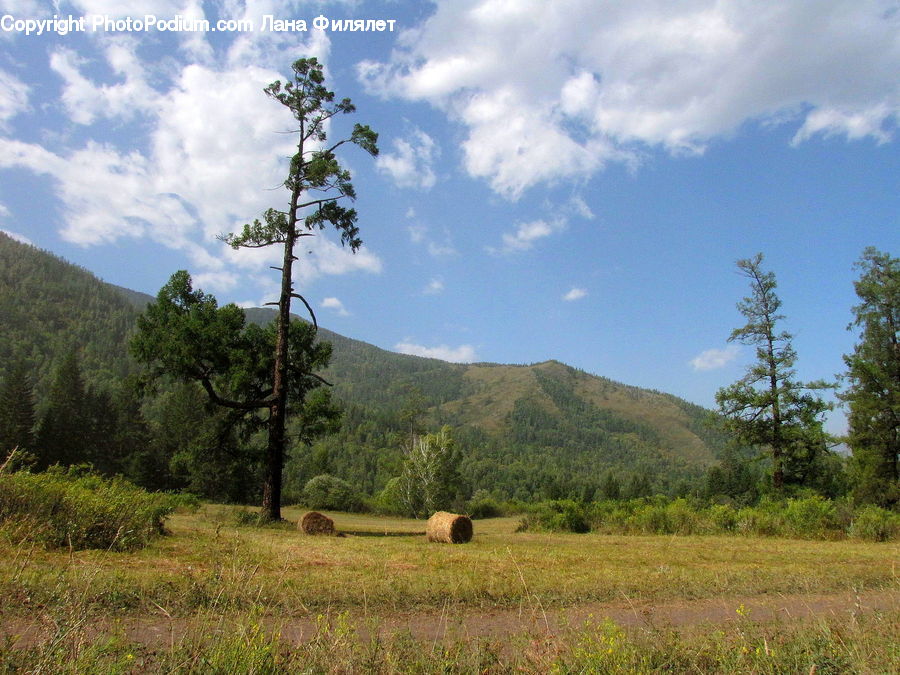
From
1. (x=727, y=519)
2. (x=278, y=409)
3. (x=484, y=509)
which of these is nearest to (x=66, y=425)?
(x=484, y=509)

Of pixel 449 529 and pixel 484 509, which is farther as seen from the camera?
pixel 484 509

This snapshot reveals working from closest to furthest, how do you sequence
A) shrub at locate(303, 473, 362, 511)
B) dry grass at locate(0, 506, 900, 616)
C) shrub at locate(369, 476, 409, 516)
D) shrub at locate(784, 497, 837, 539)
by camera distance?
1. dry grass at locate(0, 506, 900, 616)
2. shrub at locate(784, 497, 837, 539)
3. shrub at locate(303, 473, 362, 511)
4. shrub at locate(369, 476, 409, 516)

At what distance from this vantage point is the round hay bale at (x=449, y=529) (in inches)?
647

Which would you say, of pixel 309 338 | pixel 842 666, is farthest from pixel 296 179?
pixel 842 666

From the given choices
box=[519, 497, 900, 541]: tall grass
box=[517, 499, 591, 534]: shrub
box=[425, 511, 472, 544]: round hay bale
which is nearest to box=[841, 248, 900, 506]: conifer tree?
box=[519, 497, 900, 541]: tall grass

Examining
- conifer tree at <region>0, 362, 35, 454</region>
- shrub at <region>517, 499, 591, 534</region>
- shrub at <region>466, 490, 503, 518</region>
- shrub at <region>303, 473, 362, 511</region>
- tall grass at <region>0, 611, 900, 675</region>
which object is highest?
conifer tree at <region>0, 362, 35, 454</region>

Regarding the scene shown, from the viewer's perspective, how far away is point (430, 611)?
252 inches

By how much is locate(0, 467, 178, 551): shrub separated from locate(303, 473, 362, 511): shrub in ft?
102

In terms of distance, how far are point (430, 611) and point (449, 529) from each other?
34.4 ft

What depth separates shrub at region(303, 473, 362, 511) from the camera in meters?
40.2

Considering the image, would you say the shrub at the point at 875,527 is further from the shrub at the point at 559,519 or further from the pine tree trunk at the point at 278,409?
the pine tree trunk at the point at 278,409

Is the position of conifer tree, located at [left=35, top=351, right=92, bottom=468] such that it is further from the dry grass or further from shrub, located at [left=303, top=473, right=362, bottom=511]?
the dry grass

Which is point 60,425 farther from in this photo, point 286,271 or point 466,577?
point 466,577

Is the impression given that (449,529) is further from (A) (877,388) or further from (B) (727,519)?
(A) (877,388)
